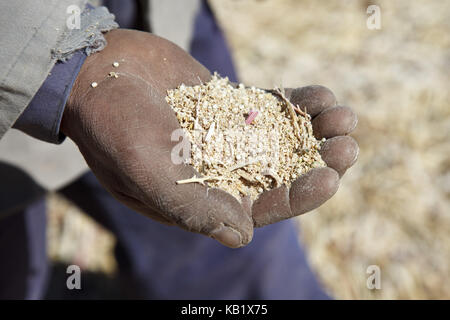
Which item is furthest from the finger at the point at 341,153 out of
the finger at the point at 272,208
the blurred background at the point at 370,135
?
the blurred background at the point at 370,135

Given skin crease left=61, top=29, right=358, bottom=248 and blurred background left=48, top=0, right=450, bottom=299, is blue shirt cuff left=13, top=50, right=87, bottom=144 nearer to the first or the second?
skin crease left=61, top=29, right=358, bottom=248

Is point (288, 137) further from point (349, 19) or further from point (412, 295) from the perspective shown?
point (349, 19)

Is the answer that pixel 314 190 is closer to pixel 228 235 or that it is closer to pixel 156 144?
pixel 228 235

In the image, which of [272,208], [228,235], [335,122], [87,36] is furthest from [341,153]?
[87,36]

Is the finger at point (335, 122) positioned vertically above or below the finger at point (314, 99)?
below

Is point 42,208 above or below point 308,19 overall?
below

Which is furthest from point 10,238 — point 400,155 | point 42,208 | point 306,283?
point 400,155

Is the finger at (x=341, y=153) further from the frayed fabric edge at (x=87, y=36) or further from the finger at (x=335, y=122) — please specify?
the frayed fabric edge at (x=87, y=36)
